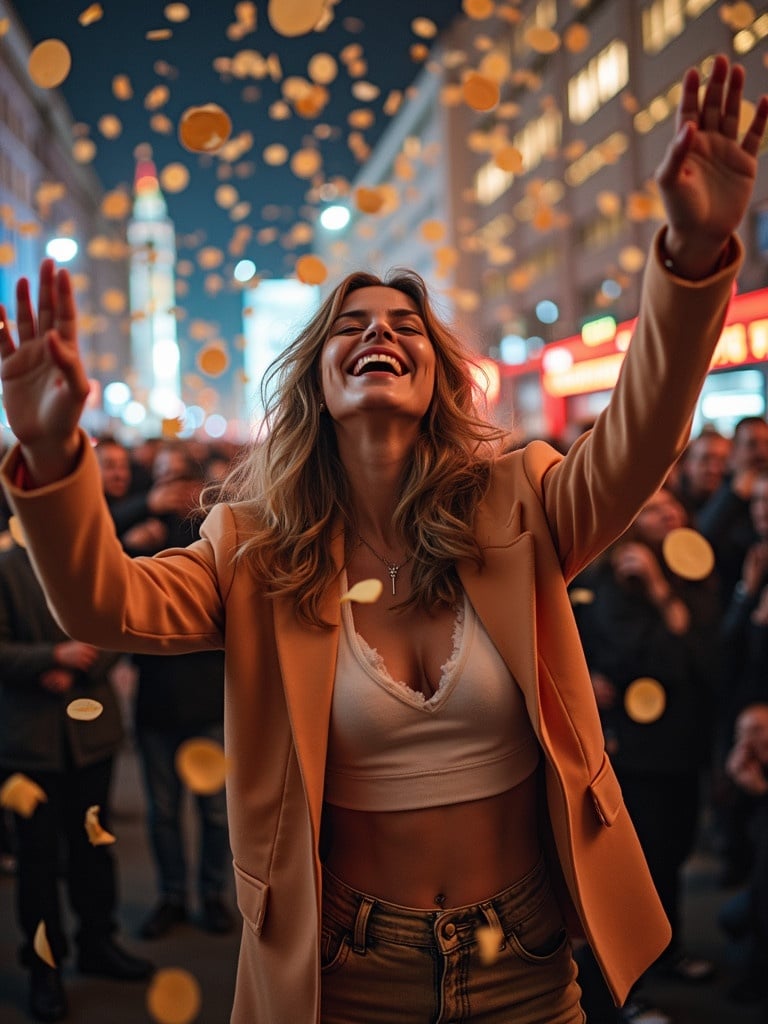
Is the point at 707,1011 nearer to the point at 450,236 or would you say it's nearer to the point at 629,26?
the point at 629,26

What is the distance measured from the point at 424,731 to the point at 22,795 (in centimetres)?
195

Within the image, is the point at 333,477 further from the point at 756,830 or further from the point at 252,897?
the point at 756,830

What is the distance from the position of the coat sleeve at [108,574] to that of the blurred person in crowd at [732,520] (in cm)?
390

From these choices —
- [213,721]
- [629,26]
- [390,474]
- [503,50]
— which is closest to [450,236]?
[503,50]

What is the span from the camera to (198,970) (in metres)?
3.97

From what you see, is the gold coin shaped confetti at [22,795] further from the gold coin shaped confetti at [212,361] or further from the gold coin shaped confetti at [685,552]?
the gold coin shaped confetti at [685,552]

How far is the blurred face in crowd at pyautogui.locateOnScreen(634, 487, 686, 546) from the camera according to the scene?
414cm

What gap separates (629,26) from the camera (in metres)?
20.9

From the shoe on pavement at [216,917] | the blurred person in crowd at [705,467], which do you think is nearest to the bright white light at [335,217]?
the blurred person in crowd at [705,467]

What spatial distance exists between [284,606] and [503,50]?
30091mm

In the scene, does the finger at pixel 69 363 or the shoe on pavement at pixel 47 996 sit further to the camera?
the shoe on pavement at pixel 47 996

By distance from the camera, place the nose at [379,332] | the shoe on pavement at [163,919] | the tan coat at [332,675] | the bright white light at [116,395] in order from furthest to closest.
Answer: the bright white light at [116,395] < the shoe on pavement at [163,919] < the nose at [379,332] < the tan coat at [332,675]

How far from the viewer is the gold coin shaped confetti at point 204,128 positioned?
2537 mm

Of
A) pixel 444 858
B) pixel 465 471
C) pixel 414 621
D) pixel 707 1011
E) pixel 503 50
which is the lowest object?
pixel 707 1011
